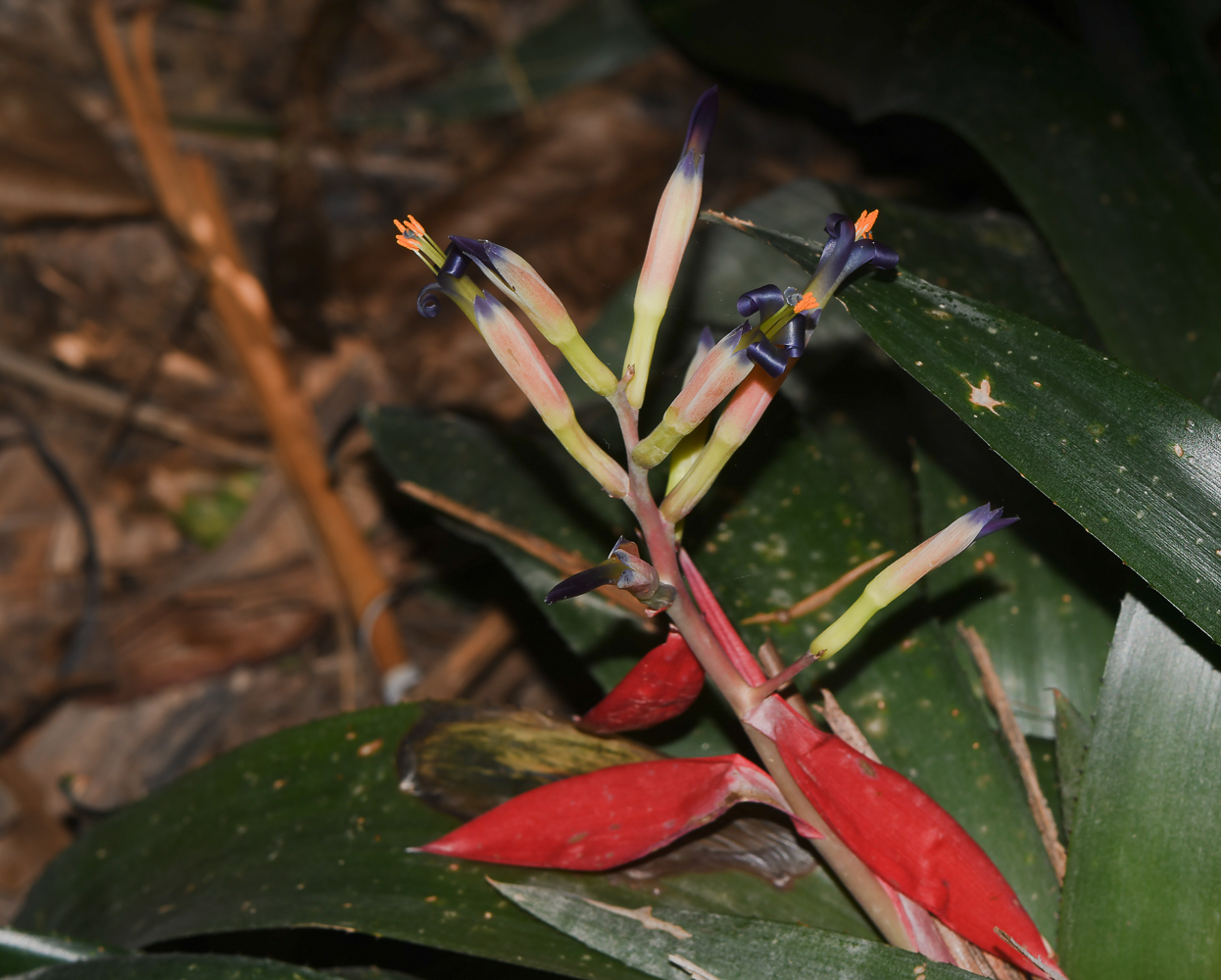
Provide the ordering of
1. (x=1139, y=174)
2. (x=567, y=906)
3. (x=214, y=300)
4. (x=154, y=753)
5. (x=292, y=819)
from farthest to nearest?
(x=214, y=300) → (x=154, y=753) → (x=1139, y=174) → (x=292, y=819) → (x=567, y=906)

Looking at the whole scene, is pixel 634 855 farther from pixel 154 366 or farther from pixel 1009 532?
pixel 154 366

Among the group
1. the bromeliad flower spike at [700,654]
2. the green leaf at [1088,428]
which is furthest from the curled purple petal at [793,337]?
the green leaf at [1088,428]

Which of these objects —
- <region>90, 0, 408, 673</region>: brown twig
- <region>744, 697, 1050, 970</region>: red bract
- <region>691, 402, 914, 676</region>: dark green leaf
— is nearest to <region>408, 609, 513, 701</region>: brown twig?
<region>90, 0, 408, 673</region>: brown twig

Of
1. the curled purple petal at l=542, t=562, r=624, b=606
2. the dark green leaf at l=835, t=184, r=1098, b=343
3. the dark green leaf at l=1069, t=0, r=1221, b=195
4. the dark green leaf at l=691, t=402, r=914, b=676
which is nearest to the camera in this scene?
the curled purple petal at l=542, t=562, r=624, b=606

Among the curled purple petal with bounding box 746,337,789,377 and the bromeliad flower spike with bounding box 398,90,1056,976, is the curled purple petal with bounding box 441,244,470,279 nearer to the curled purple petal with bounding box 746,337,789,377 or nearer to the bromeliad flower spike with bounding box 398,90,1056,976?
the bromeliad flower spike with bounding box 398,90,1056,976

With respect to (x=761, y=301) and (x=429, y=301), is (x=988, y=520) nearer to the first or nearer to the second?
(x=761, y=301)

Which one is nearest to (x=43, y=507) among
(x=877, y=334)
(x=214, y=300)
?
(x=214, y=300)

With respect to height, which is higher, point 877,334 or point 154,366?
point 154,366
